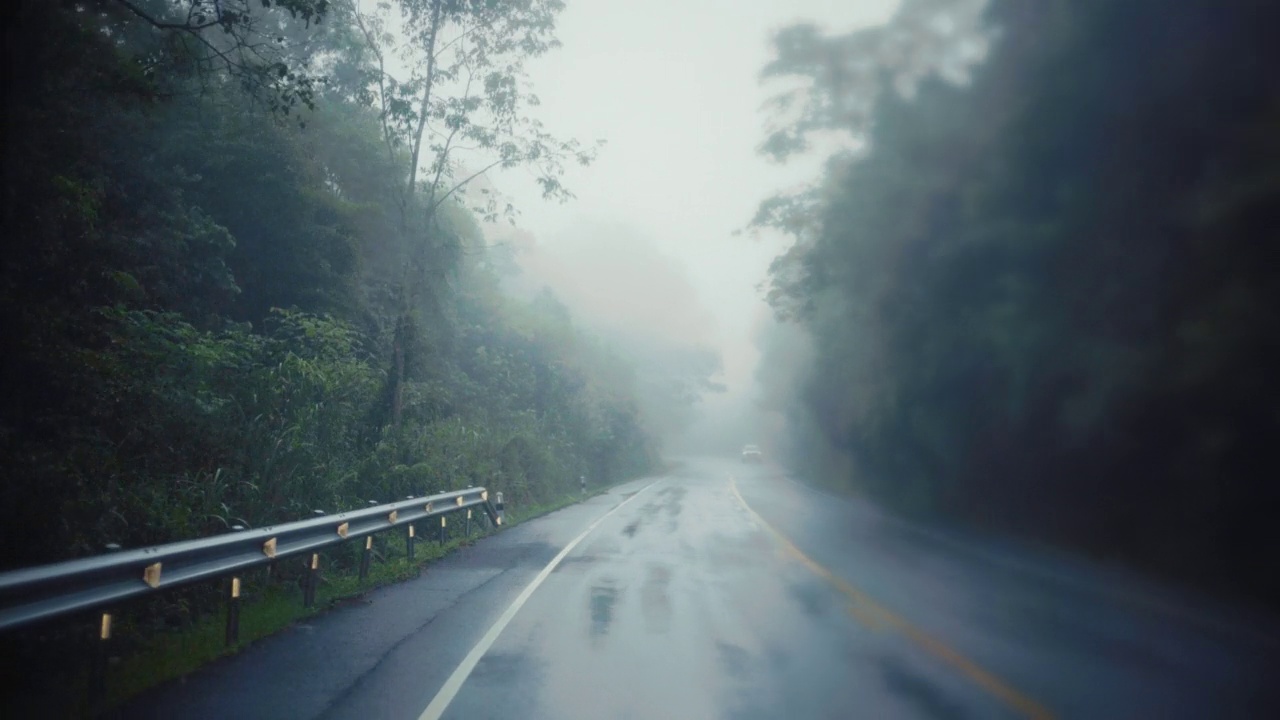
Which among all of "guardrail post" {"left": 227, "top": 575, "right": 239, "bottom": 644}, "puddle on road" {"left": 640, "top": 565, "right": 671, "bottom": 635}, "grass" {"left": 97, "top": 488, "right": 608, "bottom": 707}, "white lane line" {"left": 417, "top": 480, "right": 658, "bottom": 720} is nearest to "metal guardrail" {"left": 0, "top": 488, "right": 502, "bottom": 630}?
"guardrail post" {"left": 227, "top": 575, "right": 239, "bottom": 644}

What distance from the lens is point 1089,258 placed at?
12305 mm

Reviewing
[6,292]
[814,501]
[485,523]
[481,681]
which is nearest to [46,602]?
[481,681]

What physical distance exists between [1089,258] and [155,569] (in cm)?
1213

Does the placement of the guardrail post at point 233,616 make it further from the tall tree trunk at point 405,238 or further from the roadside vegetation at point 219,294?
the tall tree trunk at point 405,238

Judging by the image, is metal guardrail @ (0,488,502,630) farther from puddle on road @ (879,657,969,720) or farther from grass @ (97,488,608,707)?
puddle on road @ (879,657,969,720)

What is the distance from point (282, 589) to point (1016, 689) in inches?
306

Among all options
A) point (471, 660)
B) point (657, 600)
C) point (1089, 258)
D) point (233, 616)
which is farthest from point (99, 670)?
point (1089, 258)

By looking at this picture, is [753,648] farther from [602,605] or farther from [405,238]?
[405,238]

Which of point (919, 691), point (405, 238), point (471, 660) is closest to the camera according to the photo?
point (919, 691)

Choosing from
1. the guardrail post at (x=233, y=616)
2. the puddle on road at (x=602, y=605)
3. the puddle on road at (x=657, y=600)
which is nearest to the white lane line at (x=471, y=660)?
the puddle on road at (x=602, y=605)

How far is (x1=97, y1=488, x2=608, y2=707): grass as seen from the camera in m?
6.32

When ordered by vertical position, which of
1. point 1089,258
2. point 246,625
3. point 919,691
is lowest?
point 919,691

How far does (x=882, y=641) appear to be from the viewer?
779cm

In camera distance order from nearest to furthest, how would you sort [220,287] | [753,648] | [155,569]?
[155,569], [753,648], [220,287]
